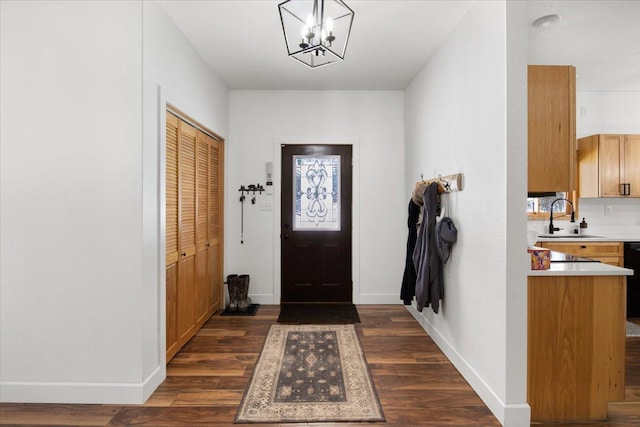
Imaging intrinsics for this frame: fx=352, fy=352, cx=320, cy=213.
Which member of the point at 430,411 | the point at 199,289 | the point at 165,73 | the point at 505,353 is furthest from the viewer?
the point at 199,289

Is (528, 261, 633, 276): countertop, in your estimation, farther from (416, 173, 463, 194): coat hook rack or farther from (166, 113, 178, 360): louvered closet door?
(166, 113, 178, 360): louvered closet door

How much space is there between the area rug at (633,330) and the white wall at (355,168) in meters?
2.34

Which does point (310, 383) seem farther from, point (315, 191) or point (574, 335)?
point (315, 191)

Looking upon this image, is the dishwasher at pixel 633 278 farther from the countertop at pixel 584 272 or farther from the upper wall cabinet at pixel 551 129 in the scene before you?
the upper wall cabinet at pixel 551 129

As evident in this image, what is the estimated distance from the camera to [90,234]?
7.49 ft

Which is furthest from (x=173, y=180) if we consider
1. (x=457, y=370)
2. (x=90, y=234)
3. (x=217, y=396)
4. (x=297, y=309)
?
(x=457, y=370)

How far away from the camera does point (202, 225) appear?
3.71 metres

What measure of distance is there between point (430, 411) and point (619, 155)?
3975 mm

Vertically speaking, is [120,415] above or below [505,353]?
below

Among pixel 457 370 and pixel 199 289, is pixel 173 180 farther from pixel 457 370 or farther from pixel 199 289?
pixel 457 370

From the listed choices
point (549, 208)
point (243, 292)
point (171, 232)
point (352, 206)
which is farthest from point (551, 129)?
point (243, 292)

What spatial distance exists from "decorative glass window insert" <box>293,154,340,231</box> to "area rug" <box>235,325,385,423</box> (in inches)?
60.9

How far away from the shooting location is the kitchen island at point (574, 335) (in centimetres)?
210

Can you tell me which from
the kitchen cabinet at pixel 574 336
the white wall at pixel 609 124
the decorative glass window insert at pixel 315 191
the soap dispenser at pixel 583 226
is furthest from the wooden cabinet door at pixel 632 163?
the decorative glass window insert at pixel 315 191
